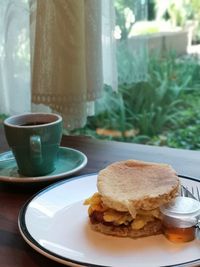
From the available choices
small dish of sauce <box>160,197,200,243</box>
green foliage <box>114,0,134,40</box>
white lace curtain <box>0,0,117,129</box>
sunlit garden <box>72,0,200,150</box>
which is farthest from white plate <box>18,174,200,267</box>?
sunlit garden <box>72,0,200,150</box>

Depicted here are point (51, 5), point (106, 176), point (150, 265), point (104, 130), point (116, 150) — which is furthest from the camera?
point (104, 130)

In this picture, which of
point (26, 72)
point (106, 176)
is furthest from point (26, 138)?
point (26, 72)

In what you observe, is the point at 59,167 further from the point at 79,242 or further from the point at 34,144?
the point at 79,242

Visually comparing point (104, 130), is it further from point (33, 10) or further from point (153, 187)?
point (153, 187)

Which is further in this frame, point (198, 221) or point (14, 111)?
point (14, 111)

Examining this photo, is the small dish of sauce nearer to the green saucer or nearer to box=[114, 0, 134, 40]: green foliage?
the green saucer

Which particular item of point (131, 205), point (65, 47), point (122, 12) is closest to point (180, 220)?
point (131, 205)

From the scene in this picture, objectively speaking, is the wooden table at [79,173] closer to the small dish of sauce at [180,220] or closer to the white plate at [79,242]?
the white plate at [79,242]
